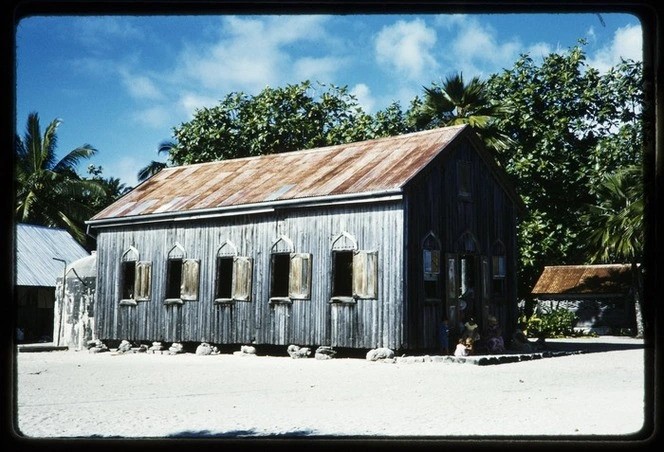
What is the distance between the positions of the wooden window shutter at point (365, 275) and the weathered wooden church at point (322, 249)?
0.09 feet

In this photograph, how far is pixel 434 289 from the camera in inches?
715

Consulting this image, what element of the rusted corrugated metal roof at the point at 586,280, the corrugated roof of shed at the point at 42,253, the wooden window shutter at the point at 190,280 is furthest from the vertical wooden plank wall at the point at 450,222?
the rusted corrugated metal roof at the point at 586,280

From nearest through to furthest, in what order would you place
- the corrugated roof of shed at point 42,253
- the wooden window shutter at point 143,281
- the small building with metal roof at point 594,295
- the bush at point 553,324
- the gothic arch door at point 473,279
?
the gothic arch door at point 473,279 < the wooden window shutter at point 143,281 < the corrugated roof of shed at point 42,253 < the bush at point 553,324 < the small building with metal roof at point 594,295

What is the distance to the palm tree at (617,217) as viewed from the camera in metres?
26.4

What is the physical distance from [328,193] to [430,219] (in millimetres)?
2527

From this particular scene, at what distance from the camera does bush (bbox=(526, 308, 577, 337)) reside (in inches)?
1276

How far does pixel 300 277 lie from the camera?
61.5ft

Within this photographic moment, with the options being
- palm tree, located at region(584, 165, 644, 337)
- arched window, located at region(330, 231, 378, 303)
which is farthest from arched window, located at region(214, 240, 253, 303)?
palm tree, located at region(584, 165, 644, 337)

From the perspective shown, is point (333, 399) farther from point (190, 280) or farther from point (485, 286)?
point (190, 280)

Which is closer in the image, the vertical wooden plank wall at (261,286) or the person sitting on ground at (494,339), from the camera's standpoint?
the vertical wooden plank wall at (261,286)

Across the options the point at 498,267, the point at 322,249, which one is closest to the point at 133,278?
the point at 322,249

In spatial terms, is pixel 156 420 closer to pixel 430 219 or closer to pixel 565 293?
pixel 430 219

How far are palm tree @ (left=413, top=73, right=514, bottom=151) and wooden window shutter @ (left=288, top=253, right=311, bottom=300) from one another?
35.9 ft

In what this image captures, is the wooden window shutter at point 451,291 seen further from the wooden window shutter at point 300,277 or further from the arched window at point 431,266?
the wooden window shutter at point 300,277
